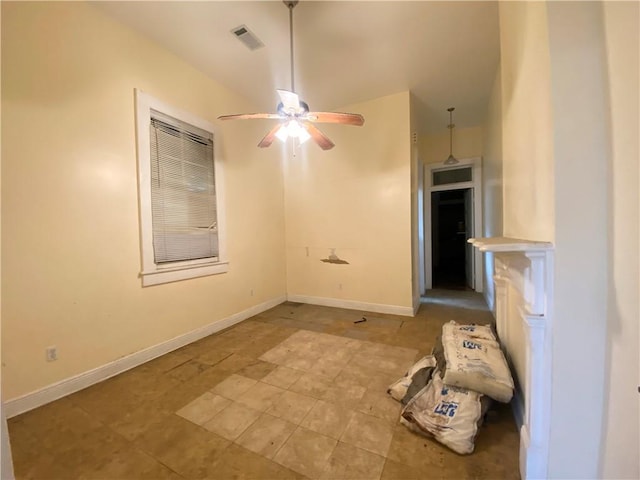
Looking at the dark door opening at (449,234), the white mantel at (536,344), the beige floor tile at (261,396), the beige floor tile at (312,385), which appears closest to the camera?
the white mantel at (536,344)

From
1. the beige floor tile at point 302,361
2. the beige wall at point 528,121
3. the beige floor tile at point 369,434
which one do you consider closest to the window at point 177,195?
the beige floor tile at point 302,361

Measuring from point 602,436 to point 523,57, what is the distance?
183 centimetres

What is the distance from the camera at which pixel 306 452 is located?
4.73ft

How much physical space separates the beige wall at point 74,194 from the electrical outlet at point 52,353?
0.11ft

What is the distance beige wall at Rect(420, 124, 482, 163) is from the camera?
15.4 feet

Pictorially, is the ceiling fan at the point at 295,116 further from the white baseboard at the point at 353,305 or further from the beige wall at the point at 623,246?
the white baseboard at the point at 353,305

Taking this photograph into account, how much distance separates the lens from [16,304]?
180 cm

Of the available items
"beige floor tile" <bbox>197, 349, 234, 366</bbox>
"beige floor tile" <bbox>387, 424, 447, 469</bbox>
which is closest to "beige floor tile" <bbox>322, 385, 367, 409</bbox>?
"beige floor tile" <bbox>387, 424, 447, 469</bbox>

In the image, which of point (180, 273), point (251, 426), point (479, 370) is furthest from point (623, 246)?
point (180, 273)

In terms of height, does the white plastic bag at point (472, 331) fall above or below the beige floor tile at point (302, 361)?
above

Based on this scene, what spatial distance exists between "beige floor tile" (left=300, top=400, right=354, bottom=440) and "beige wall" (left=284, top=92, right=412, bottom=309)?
2242mm

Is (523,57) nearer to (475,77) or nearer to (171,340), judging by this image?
(475,77)

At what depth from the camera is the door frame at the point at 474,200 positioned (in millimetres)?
4629

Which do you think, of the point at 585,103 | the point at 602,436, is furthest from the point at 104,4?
the point at 602,436
